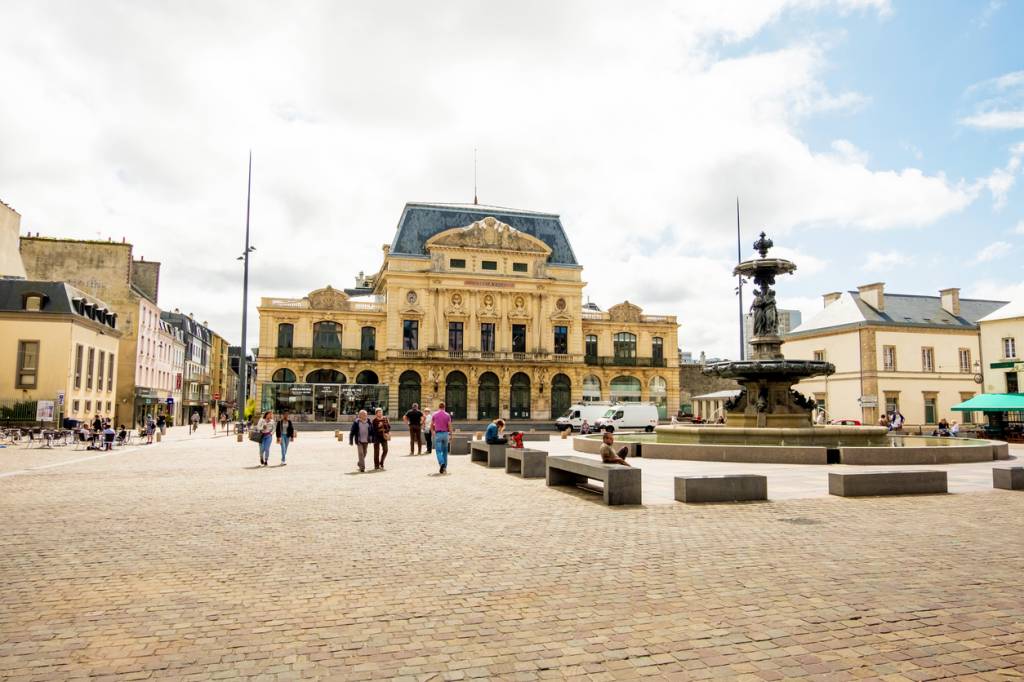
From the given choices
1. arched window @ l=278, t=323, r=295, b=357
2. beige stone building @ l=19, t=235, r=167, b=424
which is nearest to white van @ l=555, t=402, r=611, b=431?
arched window @ l=278, t=323, r=295, b=357

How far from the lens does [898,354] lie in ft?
141

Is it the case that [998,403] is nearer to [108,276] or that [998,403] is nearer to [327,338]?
[327,338]

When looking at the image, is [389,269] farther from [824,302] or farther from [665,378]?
[824,302]

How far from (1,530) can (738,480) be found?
10197 mm

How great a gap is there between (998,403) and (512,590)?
35426 mm

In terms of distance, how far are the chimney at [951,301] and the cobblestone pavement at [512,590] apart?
43.1 metres

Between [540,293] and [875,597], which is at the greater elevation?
[540,293]

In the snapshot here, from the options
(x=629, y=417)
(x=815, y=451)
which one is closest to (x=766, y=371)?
(x=815, y=451)

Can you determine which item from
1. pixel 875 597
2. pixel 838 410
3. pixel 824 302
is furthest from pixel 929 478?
pixel 824 302

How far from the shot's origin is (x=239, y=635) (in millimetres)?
4570

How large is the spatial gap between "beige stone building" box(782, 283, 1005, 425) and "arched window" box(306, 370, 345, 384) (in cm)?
3649

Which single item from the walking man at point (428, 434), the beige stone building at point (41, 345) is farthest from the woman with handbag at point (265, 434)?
the beige stone building at point (41, 345)

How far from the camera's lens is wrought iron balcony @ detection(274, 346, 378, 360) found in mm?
52938

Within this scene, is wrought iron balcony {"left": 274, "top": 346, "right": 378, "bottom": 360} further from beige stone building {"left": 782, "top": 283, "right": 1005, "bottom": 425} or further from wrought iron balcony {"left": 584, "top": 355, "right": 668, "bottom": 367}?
beige stone building {"left": 782, "top": 283, "right": 1005, "bottom": 425}
